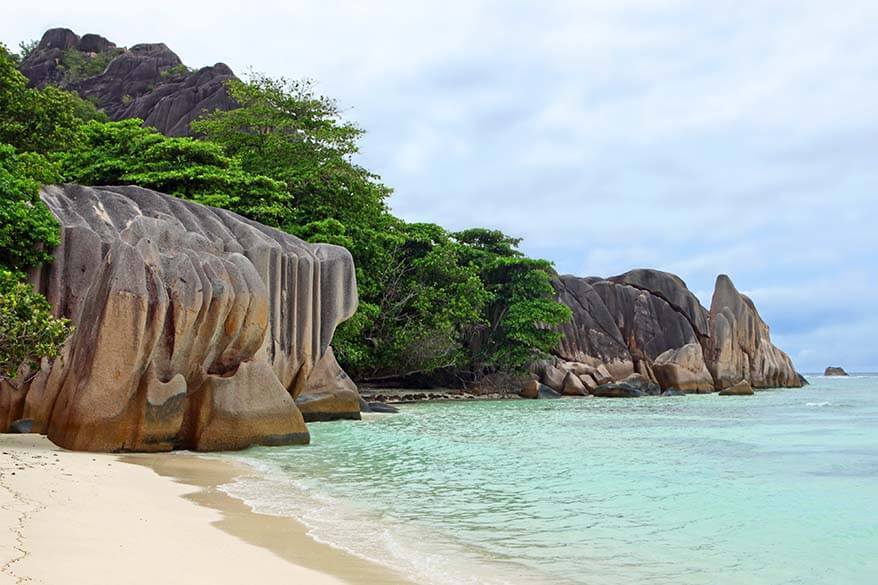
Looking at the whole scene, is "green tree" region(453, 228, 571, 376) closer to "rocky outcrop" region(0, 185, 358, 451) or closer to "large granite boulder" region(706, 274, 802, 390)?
"large granite boulder" region(706, 274, 802, 390)

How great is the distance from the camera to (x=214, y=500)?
23.4ft

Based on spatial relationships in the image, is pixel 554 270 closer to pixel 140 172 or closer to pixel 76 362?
pixel 140 172

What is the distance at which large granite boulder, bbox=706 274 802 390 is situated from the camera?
47.2m

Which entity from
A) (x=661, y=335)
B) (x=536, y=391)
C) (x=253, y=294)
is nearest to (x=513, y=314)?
(x=536, y=391)

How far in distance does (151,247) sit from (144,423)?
2.58m

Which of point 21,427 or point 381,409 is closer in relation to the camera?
point 21,427

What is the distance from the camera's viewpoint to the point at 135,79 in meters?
58.0

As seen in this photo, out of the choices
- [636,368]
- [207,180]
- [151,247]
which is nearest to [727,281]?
[636,368]

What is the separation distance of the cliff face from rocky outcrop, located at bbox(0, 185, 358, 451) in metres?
30.0

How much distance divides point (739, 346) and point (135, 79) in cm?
4692

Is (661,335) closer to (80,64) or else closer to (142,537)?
(142,537)

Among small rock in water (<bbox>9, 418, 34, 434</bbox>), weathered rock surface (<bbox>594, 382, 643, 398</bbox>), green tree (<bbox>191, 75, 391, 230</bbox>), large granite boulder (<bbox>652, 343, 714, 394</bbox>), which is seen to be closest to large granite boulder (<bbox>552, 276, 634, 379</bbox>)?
large granite boulder (<bbox>652, 343, 714, 394</bbox>)

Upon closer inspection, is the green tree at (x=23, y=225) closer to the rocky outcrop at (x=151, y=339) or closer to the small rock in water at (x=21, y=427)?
the rocky outcrop at (x=151, y=339)

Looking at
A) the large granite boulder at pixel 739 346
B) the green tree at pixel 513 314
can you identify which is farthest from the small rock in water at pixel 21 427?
the large granite boulder at pixel 739 346
